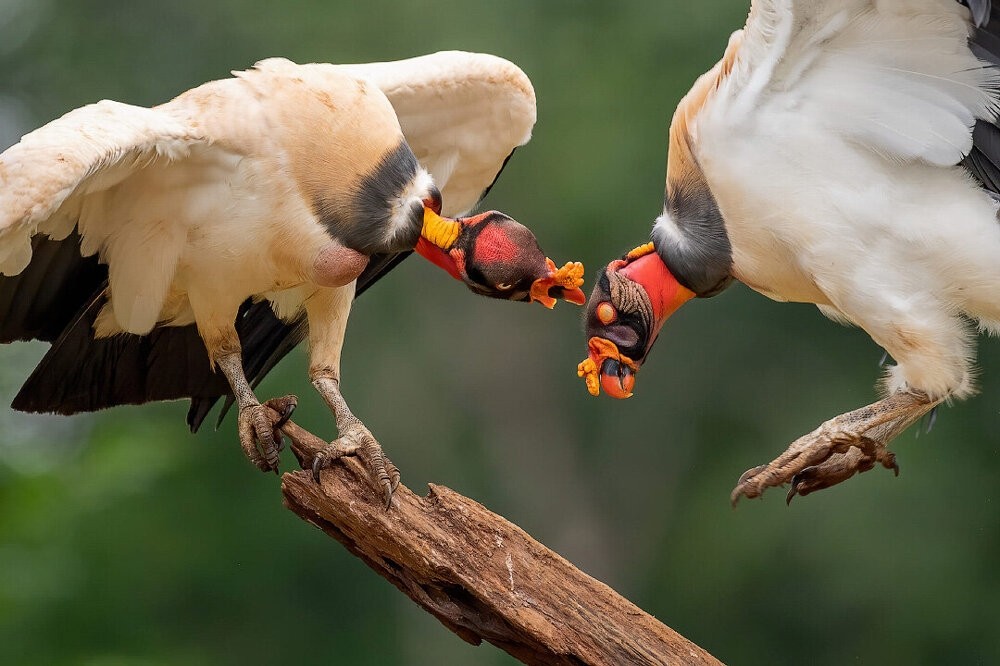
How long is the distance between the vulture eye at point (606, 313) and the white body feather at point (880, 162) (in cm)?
51

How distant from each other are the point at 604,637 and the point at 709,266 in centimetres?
107

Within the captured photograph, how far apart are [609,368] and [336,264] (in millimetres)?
817

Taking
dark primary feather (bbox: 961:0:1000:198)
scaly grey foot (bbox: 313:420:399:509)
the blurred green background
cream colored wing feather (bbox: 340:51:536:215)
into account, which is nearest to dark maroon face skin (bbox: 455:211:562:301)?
scaly grey foot (bbox: 313:420:399:509)

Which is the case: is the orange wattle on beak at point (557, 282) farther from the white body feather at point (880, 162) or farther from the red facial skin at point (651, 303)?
the white body feather at point (880, 162)

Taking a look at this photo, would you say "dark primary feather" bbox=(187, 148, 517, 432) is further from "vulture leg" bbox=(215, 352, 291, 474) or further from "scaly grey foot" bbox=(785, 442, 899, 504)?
"scaly grey foot" bbox=(785, 442, 899, 504)

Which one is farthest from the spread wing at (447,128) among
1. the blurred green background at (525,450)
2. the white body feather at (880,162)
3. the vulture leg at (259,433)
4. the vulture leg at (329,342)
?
the blurred green background at (525,450)

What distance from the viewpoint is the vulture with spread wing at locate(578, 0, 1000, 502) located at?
11.4ft

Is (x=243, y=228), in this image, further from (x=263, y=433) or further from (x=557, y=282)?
(x=557, y=282)

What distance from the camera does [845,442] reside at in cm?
367

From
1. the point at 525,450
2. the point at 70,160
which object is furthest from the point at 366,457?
the point at 525,450

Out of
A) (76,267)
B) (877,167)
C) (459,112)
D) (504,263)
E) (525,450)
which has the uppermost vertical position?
(877,167)

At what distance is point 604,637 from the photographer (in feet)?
11.3

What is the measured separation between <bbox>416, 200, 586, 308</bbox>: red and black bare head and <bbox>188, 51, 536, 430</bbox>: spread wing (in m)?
0.73

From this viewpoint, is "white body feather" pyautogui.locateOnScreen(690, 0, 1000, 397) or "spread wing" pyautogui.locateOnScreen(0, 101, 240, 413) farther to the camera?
"white body feather" pyautogui.locateOnScreen(690, 0, 1000, 397)
